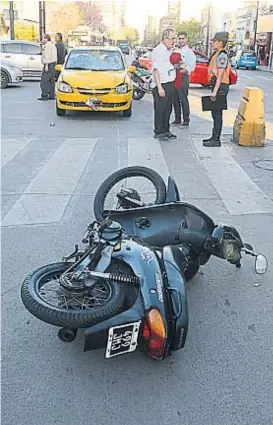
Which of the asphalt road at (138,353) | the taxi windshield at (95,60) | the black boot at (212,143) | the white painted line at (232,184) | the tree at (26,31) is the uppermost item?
the tree at (26,31)

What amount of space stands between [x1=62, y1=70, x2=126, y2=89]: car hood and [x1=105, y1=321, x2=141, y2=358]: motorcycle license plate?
10.3 m

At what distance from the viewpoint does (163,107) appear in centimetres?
970


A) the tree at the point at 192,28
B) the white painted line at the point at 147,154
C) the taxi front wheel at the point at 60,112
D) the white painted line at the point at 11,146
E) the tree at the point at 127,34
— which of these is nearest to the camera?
the white painted line at the point at 147,154

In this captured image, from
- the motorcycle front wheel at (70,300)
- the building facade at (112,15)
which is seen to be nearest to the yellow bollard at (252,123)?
the motorcycle front wheel at (70,300)

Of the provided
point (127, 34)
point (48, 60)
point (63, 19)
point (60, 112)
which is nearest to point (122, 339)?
point (60, 112)

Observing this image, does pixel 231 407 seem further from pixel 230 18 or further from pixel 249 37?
pixel 230 18

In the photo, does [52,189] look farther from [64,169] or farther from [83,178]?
[64,169]

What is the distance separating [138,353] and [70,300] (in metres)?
0.51

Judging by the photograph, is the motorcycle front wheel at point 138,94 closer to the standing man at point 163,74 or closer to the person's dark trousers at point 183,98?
the person's dark trousers at point 183,98

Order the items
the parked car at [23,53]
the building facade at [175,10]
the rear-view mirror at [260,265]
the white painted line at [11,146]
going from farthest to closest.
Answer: the building facade at [175,10]
the parked car at [23,53]
the white painted line at [11,146]
the rear-view mirror at [260,265]

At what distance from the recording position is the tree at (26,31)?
4194 centimetres

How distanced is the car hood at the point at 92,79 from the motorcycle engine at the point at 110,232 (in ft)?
31.6

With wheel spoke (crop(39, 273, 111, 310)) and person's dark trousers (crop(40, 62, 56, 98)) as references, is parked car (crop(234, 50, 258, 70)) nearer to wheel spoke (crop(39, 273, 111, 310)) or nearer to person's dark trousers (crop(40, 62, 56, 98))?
person's dark trousers (crop(40, 62, 56, 98))

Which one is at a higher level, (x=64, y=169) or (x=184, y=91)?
(x=184, y=91)
